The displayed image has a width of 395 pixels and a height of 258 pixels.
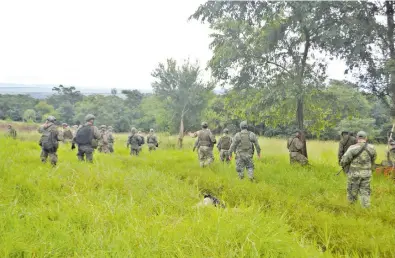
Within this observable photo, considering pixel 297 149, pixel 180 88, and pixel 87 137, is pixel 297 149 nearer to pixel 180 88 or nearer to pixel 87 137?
pixel 87 137

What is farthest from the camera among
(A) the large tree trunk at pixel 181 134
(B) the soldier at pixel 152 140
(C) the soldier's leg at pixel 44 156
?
(A) the large tree trunk at pixel 181 134

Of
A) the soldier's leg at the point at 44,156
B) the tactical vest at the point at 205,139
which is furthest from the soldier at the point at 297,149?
the soldier's leg at the point at 44,156

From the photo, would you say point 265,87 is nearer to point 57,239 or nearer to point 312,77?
point 312,77

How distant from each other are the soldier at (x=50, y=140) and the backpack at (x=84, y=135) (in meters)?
0.64

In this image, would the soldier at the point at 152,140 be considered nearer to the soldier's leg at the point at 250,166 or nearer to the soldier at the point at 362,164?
the soldier's leg at the point at 250,166

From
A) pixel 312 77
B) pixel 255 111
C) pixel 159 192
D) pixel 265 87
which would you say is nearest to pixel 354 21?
pixel 312 77

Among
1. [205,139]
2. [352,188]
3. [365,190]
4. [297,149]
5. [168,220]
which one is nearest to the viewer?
[168,220]

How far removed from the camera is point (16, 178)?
5.75 meters

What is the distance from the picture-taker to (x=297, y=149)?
1105cm

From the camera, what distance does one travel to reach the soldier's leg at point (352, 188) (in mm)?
6484

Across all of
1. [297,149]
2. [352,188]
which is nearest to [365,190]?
[352,188]

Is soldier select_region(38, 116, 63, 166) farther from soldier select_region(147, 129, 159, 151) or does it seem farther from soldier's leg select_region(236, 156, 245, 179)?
soldier select_region(147, 129, 159, 151)

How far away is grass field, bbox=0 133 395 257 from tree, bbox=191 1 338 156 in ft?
14.5

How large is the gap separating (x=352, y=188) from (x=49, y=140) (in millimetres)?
Result: 7628
